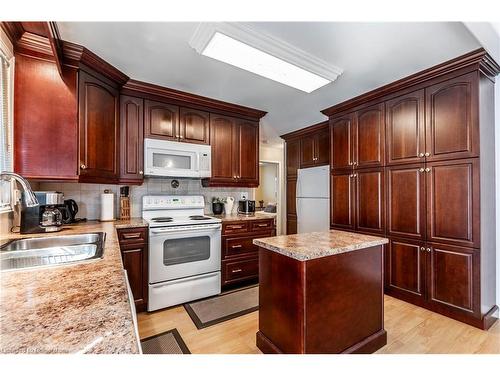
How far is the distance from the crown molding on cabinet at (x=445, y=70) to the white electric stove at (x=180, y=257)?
2269mm

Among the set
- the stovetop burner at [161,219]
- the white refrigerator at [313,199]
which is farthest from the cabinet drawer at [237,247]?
the white refrigerator at [313,199]

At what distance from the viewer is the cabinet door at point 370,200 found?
8.68 feet

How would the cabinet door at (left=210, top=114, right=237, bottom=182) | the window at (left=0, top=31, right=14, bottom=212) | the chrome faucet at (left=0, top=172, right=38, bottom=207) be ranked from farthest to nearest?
the cabinet door at (left=210, top=114, right=237, bottom=182), the window at (left=0, top=31, right=14, bottom=212), the chrome faucet at (left=0, top=172, right=38, bottom=207)

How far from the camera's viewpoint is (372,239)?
1.68 meters

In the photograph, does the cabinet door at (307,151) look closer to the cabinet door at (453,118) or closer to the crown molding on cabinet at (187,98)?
the crown molding on cabinet at (187,98)

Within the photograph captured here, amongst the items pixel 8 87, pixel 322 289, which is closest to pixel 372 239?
pixel 322 289

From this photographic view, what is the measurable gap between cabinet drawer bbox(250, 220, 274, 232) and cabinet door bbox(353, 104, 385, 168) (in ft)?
4.23

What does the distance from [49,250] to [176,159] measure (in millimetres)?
1553

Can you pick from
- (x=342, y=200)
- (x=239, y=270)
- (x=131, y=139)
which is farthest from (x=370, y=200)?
(x=131, y=139)

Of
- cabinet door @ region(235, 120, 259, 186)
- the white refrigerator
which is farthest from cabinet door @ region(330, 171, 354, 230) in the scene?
cabinet door @ region(235, 120, 259, 186)

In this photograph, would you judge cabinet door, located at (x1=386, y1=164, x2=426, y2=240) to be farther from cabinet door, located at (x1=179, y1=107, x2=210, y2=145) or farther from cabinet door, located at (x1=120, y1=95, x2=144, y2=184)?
cabinet door, located at (x1=120, y1=95, x2=144, y2=184)

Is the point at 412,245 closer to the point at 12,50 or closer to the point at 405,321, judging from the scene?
the point at 405,321

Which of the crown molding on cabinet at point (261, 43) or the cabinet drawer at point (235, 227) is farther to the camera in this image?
the cabinet drawer at point (235, 227)

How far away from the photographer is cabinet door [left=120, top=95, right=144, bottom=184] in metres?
2.57
